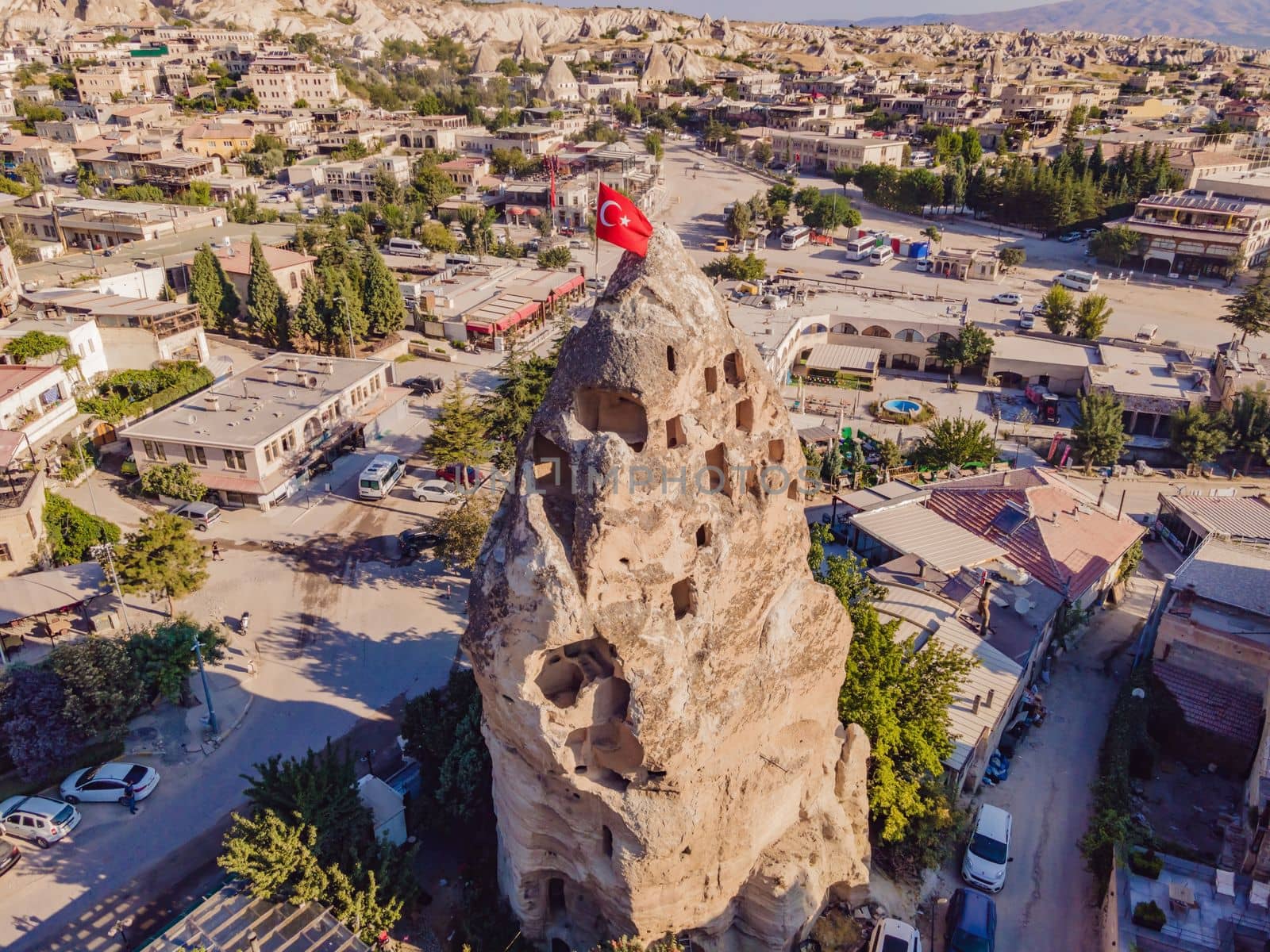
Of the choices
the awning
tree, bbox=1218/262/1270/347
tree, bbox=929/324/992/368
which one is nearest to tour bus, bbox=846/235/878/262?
tree, bbox=929/324/992/368

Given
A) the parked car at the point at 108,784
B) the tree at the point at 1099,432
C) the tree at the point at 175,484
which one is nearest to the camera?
the parked car at the point at 108,784

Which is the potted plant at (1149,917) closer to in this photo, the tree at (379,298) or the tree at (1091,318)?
the tree at (1091,318)

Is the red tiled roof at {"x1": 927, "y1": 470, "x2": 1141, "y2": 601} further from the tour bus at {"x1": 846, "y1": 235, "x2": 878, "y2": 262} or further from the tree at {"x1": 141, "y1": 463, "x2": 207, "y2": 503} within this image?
the tour bus at {"x1": 846, "y1": 235, "x2": 878, "y2": 262}

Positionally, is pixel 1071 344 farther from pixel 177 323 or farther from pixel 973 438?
pixel 177 323

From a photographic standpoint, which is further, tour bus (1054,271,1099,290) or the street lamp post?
tour bus (1054,271,1099,290)

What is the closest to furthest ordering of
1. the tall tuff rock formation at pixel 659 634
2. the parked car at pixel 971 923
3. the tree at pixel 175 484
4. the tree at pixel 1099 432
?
the tall tuff rock formation at pixel 659 634 → the parked car at pixel 971 923 → the tree at pixel 175 484 → the tree at pixel 1099 432

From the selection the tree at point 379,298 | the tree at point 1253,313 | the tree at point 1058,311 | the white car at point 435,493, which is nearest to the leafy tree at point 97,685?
the white car at point 435,493

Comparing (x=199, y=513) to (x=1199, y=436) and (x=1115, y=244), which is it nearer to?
(x=1199, y=436)

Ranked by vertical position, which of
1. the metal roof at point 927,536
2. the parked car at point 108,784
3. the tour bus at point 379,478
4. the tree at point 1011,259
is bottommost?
the parked car at point 108,784
